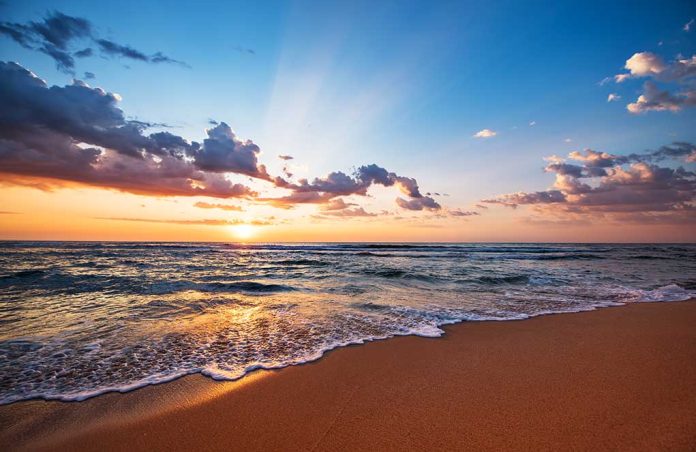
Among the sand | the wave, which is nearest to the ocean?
the wave

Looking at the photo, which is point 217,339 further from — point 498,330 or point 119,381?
point 498,330

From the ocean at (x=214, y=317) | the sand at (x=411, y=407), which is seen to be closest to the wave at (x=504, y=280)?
the ocean at (x=214, y=317)

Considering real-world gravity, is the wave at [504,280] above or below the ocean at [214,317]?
below

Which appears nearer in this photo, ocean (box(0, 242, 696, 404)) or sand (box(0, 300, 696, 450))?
sand (box(0, 300, 696, 450))

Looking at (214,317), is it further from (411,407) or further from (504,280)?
(504,280)

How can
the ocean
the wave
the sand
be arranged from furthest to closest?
the wave → the ocean → the sand

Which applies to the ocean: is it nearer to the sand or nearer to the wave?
the wave

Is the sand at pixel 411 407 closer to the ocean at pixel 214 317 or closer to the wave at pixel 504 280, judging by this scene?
the ocean at pixel 214 317

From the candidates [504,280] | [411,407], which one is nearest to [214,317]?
[411,407]

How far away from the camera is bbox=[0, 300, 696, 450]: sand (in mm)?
2697

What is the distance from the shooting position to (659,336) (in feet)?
18.1

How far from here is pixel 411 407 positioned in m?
3.21

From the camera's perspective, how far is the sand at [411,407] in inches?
106

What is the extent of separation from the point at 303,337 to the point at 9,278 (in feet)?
51.2
